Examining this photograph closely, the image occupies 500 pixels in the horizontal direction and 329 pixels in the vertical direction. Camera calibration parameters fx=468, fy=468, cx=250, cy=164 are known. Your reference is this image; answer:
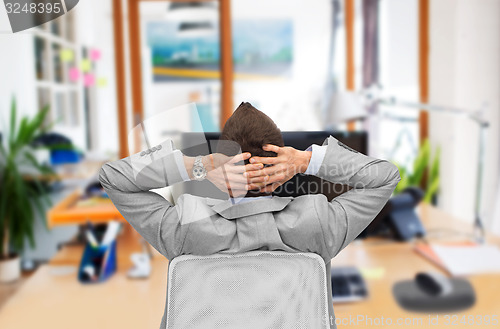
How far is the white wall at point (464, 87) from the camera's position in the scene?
220 centimetres

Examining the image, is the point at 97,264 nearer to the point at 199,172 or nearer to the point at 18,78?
the point at 199,172

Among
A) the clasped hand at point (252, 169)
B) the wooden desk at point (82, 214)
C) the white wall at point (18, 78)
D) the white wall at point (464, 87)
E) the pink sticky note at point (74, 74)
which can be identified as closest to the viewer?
the clasped hand at point (252, 169)

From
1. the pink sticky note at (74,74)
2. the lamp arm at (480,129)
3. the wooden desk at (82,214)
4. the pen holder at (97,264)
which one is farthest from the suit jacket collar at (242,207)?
the pink sticky note at (74,74)

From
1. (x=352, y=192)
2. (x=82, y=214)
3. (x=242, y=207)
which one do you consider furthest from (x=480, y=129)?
(x=82, y=214)

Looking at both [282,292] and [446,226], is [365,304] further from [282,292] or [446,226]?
[446,226]

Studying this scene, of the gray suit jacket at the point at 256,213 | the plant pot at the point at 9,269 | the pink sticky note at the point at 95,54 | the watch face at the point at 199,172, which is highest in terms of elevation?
the pink sticky note at the point at 95,54

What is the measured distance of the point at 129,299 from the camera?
1185 millimetres

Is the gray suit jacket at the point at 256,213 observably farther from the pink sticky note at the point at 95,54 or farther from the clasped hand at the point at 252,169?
the pink sticky note at the point at 95,54

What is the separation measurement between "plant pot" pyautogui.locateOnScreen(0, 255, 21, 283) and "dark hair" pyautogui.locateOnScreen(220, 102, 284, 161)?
2.81 metres

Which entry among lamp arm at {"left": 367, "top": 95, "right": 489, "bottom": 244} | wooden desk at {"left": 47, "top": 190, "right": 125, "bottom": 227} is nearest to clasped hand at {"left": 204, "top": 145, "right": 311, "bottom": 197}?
wooden desk at {"left": 47, "top": 190, "right": 125, "bottom": 227}

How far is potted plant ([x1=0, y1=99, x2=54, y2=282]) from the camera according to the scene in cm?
281

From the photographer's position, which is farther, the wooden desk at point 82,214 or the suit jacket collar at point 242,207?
the wooden desk at point 82,214

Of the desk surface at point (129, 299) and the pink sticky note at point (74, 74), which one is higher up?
the pink sticky note at point (74, 74)

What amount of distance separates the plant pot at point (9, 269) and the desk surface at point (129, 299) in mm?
1663
